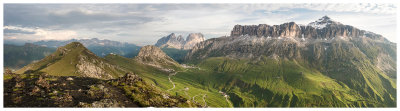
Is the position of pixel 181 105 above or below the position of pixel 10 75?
below

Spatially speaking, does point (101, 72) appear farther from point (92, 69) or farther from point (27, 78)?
point (27, 78)

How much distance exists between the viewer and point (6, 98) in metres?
43.0

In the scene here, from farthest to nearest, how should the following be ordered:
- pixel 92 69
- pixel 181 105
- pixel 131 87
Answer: pixel 92 69, pixel 131 87, pixel 181 105

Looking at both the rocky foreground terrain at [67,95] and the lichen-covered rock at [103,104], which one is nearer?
the rocky foreground terrain at [67,95]

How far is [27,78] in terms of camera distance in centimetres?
5797

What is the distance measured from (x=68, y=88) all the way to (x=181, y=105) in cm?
3171

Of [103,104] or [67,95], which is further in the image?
[67,95]

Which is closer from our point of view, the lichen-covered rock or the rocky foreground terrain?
the rocky foreground terrain

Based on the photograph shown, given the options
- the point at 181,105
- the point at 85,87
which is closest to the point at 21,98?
the point at 85,87

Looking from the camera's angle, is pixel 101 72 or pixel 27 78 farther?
pixel 101 72

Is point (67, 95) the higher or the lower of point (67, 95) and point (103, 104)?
the higher

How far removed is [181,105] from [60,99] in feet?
102

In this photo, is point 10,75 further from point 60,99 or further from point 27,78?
point 60,99

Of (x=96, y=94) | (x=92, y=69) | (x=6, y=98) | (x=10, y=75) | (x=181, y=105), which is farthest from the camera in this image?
(x=92, y=69)
